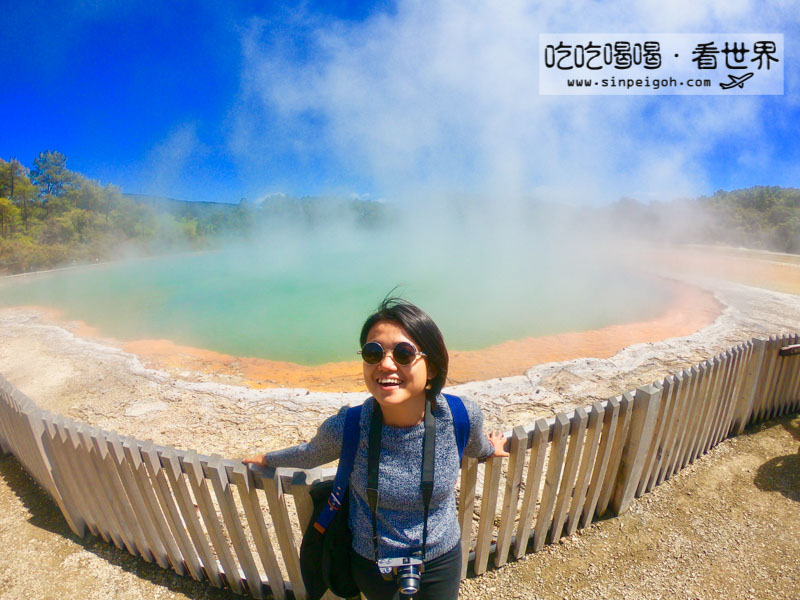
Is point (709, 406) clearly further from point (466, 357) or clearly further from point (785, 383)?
point (466, 357)

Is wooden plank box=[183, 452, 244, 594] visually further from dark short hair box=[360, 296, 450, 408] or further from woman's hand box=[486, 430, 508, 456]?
woman's hand box=[486, 430, 508, 456]

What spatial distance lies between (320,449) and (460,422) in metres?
0.48

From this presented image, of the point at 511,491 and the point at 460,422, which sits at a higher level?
the point at 460,422

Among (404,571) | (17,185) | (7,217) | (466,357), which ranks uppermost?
(17,185)

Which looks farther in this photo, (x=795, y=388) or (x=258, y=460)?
(x=795, y=388)

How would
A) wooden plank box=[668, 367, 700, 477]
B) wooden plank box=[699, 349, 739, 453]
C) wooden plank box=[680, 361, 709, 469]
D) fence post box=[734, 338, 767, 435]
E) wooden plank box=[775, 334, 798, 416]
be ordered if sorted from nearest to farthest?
wooden plank box=[668, 367, 700, 477] → wooden plank box=[680, 361, 709, 469] → wooden plank box=[699, 349, 739, 453] → fence post box=[734, 338, 767, 435] → wooden plank box=[775, 334, 798, 416]

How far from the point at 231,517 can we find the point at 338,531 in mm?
778

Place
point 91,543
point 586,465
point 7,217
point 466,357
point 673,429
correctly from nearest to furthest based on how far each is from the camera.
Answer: point 586,465
point 91,543
point 673,429
point 466,357
point 7,217

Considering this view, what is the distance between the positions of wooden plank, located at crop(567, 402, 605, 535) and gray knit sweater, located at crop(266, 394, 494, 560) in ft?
3.44

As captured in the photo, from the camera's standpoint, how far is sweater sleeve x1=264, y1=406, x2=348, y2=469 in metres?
1.25

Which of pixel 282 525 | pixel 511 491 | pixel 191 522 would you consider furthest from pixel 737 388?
pixel 191 522

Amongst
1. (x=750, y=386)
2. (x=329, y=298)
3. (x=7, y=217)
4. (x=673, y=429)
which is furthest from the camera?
(x=7, y=217)

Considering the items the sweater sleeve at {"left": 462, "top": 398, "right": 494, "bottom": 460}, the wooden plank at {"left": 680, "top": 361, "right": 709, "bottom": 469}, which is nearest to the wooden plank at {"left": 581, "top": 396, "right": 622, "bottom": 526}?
the wooden plank at {"left": 680, "top": 361, "right": 709, "bottom": 469}

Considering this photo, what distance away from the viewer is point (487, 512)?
1.92 meters
